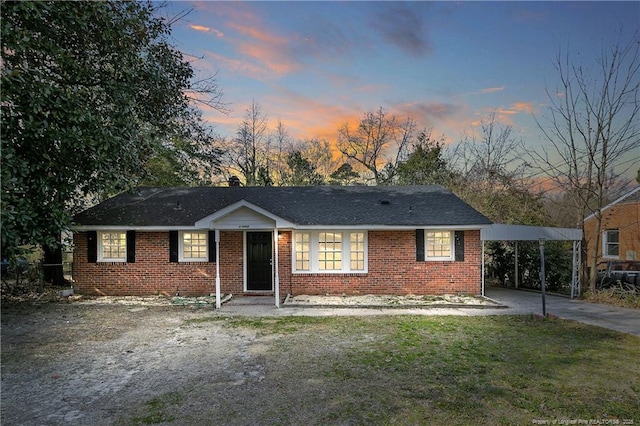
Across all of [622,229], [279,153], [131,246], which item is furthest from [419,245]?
[279,153]

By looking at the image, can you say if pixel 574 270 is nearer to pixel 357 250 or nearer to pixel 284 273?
pixel 357 250

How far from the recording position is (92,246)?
527 inches

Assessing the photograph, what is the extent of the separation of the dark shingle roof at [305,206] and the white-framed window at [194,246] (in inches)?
22.6

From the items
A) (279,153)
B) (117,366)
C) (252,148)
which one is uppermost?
(252,148)

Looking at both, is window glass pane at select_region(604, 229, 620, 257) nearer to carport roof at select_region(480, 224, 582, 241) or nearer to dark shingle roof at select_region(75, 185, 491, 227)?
carport roof at select_region(480, 224, 582, 241)

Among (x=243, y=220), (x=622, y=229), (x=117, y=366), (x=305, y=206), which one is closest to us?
(x=117, y=366)

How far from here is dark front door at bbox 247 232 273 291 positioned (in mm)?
13352

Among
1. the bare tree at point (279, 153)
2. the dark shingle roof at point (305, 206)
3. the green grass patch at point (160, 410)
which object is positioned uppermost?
the bare tree at point (279, 153)

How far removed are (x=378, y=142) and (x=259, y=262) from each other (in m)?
20.5

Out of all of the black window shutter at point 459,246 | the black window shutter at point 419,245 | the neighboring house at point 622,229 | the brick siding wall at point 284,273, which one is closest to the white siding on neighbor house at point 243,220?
the brick siding wall at point 284,273

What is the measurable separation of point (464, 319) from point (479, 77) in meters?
10.2

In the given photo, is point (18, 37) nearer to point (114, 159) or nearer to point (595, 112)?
point (114, 159)

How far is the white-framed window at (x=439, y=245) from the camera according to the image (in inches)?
520

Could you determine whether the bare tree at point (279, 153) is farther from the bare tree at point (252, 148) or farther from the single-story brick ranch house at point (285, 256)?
the single-story brick ranch house at point (285, 256)
